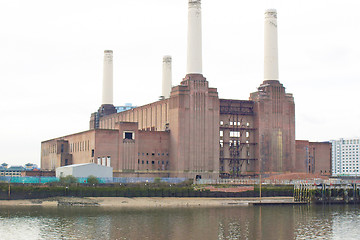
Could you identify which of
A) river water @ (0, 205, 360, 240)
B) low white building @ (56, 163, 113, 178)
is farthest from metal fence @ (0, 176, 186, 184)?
river water @ (0, 205, 360, 240)

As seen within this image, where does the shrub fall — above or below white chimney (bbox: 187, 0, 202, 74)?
below

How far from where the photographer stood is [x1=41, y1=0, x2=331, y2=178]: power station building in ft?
391

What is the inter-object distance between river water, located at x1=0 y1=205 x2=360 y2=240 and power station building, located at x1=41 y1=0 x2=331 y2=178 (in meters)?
36.8

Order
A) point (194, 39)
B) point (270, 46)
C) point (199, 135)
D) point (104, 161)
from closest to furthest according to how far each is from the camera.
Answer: point (104, 161) < point (199, 135) < point (194, 39) < point (270, 46)

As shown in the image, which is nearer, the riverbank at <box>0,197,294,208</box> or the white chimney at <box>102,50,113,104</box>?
the riverbank at <box>0,197,294,208</box>

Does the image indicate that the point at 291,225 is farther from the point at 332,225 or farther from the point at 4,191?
the point at 4,191

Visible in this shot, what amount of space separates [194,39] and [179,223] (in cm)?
6462

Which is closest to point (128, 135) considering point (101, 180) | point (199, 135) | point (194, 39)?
point (199, 135)

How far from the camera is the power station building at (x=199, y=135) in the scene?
11919cm

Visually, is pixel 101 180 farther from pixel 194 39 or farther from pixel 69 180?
pixel 194 39

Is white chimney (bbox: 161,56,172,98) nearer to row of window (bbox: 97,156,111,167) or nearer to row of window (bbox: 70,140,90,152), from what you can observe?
row of window (bbox: 70,140,90,152)

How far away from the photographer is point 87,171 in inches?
4200

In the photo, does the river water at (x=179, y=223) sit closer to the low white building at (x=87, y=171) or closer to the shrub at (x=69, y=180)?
the shrub at (x=69, y=180)

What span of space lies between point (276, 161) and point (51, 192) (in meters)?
59.7
